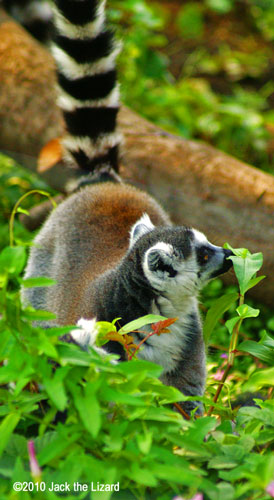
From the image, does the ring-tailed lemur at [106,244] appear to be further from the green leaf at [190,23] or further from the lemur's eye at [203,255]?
the green leaf at [190,23]

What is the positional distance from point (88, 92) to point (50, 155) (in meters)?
0.86

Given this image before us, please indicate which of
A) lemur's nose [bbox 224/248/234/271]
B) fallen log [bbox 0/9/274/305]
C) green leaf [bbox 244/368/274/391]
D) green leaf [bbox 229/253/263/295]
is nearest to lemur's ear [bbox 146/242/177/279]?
lemur's nose [bbox 224/248/234/271]

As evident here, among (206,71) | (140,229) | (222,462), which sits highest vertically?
→ (222,462)

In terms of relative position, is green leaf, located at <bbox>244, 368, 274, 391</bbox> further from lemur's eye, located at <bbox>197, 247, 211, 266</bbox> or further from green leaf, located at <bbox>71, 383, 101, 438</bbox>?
lemur's eye, located at <bbox>197, 247, 211, 266</bbox>

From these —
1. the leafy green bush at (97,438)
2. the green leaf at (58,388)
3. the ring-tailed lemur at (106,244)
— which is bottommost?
the ring-tailed lemur at (106,244)

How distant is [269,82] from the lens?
25.4 ft

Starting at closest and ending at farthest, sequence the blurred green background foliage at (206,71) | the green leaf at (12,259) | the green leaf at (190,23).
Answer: the green leaf at (12,259) < the blurred green background foliage at (206,71) < the green leaf at (190,23)

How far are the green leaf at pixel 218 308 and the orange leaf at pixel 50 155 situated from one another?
7.88 ft

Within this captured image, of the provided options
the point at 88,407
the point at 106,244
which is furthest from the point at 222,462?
the point at 106,244

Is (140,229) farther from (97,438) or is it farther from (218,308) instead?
(97,438)

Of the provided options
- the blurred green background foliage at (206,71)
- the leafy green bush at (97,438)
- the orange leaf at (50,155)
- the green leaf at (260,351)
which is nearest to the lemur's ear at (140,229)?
the green leaf at (260,351)

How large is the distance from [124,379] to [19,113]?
360 centimetres

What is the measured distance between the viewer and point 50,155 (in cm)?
473

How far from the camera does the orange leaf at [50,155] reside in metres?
4.69
